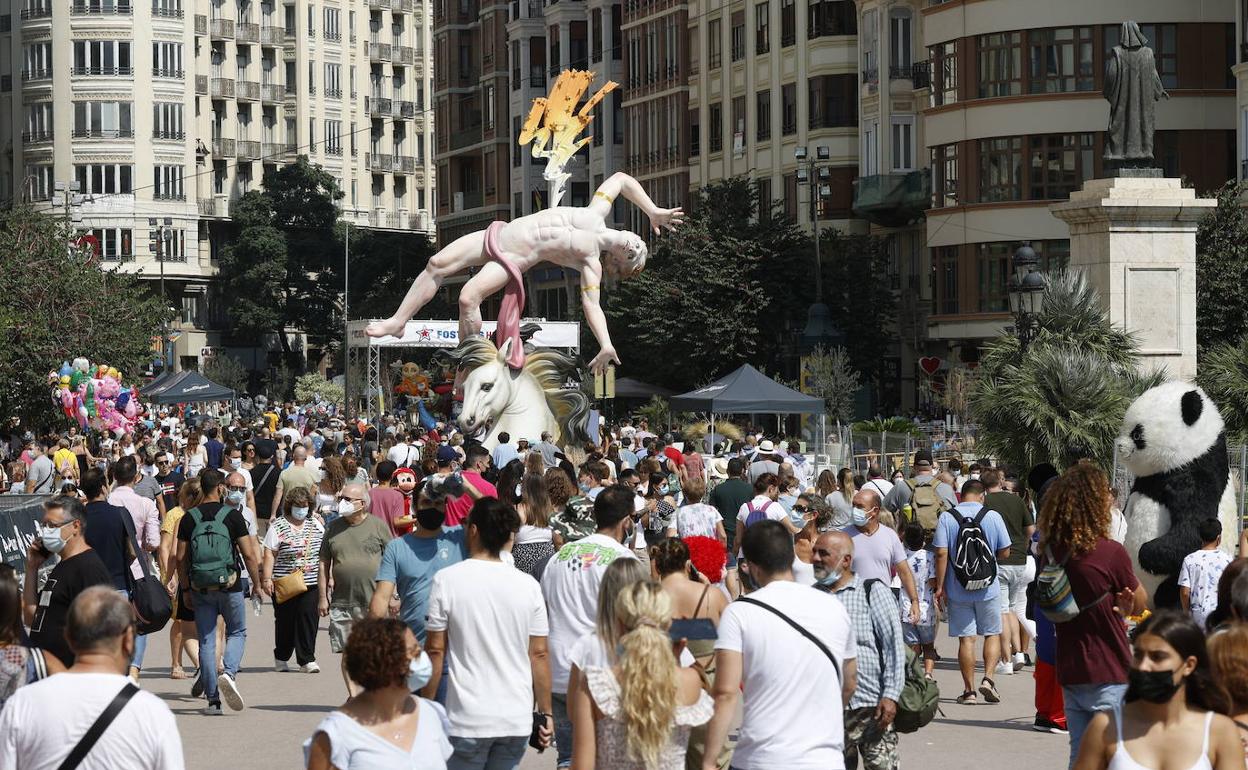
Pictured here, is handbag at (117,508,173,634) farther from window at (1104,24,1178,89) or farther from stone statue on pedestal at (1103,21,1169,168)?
window at (1104,24,1178,89)

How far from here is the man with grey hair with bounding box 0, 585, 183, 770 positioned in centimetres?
661

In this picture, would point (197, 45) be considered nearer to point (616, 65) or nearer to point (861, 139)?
point (616, 65)

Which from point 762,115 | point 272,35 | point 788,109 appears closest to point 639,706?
point 788,109

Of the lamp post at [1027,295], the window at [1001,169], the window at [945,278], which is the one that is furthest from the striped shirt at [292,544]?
the window at [945,278]

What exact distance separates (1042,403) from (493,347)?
9.93 m

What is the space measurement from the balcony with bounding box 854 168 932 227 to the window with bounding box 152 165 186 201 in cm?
4743

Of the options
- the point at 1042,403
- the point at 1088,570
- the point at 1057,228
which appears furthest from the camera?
the point at 1057,228

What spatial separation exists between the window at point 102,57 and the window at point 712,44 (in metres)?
37.4

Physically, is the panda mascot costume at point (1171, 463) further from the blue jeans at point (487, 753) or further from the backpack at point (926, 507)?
the blue jeans at point (487, 753)

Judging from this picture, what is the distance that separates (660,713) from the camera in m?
7.21

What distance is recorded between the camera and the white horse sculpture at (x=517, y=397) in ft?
97.7

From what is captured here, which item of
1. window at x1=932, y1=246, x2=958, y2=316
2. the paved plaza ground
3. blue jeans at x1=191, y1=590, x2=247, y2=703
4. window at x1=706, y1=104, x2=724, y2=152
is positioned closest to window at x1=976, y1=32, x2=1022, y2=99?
window at x1=932, y1=246, x2=958, y2=316

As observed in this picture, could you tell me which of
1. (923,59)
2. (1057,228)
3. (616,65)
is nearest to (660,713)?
(1057,228)

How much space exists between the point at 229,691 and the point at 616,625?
6987 mm
